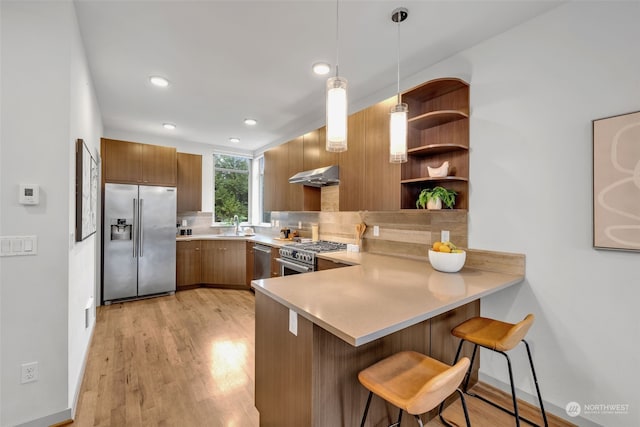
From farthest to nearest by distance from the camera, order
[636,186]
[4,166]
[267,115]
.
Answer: [267,115] < [4,166] < [636,186]

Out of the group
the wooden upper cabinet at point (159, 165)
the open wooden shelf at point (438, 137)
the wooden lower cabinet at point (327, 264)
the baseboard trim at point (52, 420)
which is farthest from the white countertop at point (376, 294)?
the wooden upper cabinet at point (159, 165)

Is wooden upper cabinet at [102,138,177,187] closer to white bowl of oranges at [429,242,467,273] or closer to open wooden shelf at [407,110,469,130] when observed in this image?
open wooden shelf at [407,110,469,130]

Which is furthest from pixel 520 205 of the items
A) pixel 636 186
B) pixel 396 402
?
pixel 396 402

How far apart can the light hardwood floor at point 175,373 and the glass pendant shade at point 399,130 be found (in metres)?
1.81

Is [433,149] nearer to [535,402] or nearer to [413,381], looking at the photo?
[413,381]

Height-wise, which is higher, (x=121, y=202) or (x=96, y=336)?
(x=121, y=202)

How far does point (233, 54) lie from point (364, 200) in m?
1.80

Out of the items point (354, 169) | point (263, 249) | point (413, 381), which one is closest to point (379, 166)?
point (354, 169)

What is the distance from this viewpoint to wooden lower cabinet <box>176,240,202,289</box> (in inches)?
185

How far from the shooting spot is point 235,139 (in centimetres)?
518

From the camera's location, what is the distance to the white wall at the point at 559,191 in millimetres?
1591

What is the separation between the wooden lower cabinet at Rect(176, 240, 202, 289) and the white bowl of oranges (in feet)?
13.5

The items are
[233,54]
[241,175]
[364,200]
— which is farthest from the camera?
[241,175]

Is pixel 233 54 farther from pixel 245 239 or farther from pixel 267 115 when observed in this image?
pixel 245 239
